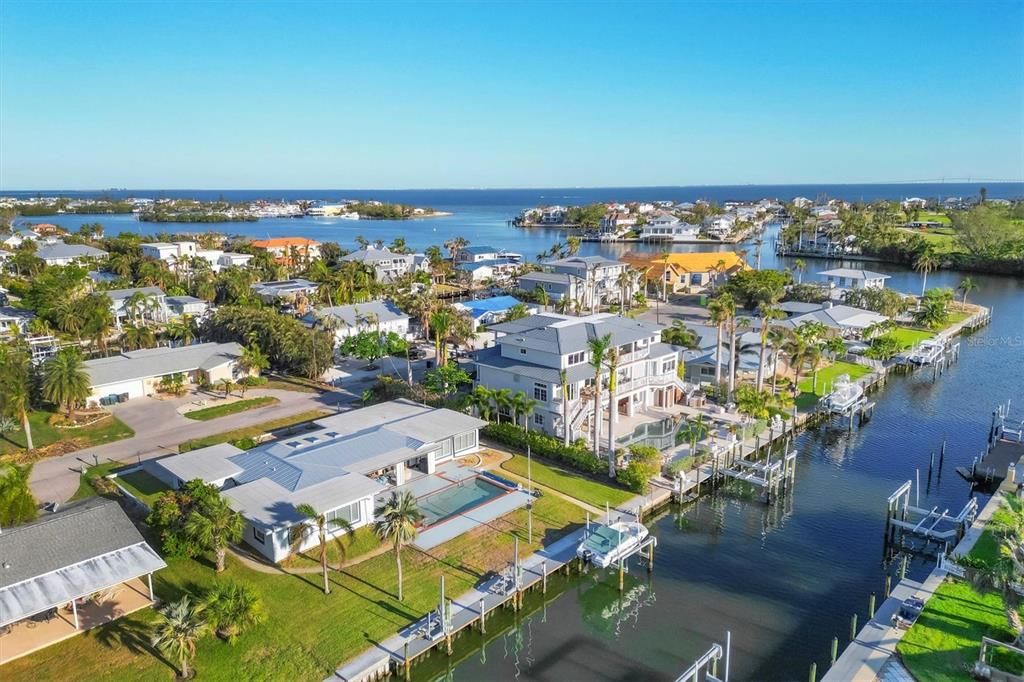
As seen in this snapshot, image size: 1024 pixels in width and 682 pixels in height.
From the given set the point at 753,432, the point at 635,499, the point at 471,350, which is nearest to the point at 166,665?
the point at 635,499

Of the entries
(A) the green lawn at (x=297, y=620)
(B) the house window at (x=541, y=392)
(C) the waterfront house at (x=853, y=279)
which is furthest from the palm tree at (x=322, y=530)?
(C) the waterfront house at (x=853, y=279)

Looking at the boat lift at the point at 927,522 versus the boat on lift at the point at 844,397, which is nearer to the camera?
the boat lift at the point at 927,522

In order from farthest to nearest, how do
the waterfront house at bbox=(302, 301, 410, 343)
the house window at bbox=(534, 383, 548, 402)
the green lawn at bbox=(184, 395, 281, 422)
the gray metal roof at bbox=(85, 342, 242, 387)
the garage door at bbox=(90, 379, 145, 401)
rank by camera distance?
→ 1. the waterfront house at bbox=(302, 301, 410, 343)
2. the gray metal roof at bbox=(85, 342, 242, 387)
3. the garage door at bbox=(90, 379, 145, 401)
4. the green lawn at bbox=(184, 395, 281, 422)
5. the house window at bbox=(534, 383, 548, 402)

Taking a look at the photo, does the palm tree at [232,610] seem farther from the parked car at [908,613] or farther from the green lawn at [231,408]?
the green lawn at [231,408]

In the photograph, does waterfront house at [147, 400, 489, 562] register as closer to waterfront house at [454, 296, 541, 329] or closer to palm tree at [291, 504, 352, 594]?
palm tree at [291, 504, 352, 594]

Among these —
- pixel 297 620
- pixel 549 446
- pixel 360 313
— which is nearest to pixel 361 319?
pixel 360 313

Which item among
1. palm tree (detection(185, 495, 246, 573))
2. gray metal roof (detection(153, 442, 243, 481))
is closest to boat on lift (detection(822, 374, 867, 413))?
gray metal roof (detection(153, 442, 243, 481))
